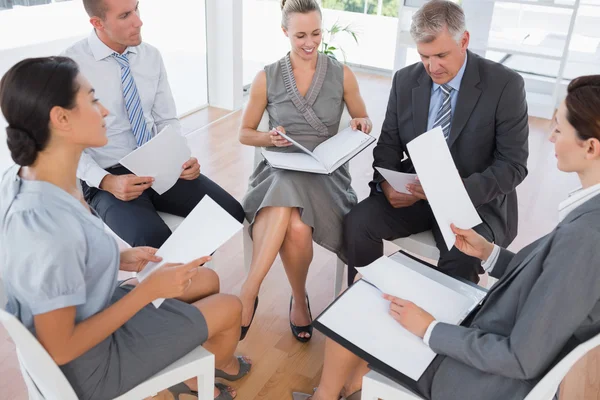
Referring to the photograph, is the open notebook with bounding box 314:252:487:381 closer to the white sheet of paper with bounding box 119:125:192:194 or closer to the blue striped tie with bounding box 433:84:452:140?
the blue striped tie with bounding box 433:84:452:140

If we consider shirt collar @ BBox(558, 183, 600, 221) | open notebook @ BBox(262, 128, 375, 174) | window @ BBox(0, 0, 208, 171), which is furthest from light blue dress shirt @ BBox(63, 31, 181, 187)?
shirt collar @ BBox(558, 183, 600, 221)

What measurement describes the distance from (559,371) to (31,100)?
137cm

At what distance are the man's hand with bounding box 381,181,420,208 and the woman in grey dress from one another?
203 millimetres

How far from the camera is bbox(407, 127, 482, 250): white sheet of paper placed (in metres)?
1.77

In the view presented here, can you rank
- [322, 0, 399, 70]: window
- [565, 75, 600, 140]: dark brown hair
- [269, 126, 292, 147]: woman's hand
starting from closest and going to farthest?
[565, 75, 600, 140]: dark brown hair < [269, 126, 292, 147]: woman's hand < [322, 0, 399, 70]: window

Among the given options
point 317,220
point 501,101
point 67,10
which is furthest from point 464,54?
point 67,10

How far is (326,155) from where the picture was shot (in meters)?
2.28

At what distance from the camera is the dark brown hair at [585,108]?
1.30 metres

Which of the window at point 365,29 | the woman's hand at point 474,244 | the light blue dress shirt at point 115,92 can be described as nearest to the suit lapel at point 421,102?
the woman's hand at point 474,244

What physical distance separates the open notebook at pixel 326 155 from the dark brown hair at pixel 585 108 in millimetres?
986

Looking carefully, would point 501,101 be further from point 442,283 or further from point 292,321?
point 292,321

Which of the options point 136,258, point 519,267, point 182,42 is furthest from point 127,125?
point 182,42

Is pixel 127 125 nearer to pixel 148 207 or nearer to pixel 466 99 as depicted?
→ pixel 148 207

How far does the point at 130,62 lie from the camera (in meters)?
2.38
